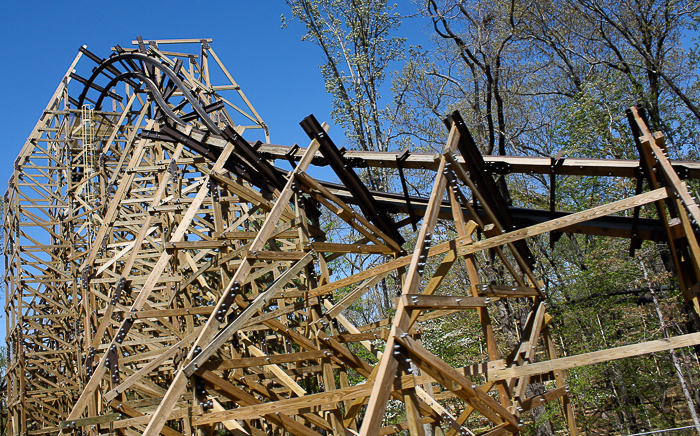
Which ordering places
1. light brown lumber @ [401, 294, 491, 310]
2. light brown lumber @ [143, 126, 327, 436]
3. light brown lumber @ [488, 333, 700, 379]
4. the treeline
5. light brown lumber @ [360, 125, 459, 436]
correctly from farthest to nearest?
the treeline, light brown lumber @ [143, 126, 327, 436], light brown lumber @ [488, 333, 700, 379], light brown lumber @ [401, 294, 491, 310], light brown lumber @ [360, 125, 459, 436]

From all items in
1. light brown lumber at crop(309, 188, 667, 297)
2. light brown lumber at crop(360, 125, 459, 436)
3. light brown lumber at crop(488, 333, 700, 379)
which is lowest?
light brown lumber at crop(488, 333, 700, 379)

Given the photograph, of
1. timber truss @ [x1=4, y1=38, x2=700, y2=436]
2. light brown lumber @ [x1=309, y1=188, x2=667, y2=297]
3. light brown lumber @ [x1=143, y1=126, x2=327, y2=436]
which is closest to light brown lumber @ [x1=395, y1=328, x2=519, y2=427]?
timber truss @ [x1=4, y1=38, x2=700, y2=436]

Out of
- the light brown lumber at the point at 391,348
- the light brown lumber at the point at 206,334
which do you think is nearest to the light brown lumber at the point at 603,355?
the light brown lumber at the point at 391,348

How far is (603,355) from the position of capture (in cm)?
467

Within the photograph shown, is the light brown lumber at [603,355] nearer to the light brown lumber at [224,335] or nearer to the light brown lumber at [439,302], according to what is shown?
the light brown lumber at [439,302]

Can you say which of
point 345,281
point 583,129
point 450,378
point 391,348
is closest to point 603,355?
point 450,378

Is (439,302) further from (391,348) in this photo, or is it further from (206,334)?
(206,334)

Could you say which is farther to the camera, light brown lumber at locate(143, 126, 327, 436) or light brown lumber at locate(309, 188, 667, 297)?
light brown lumber at locate(309, 188, 667, 297)

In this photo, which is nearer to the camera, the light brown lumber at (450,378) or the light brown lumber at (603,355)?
the light brown lumber at (450,378)

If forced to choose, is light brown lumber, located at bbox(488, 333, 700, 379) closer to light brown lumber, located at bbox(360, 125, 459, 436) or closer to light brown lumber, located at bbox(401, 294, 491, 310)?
light brown lumber, located at bbox(401, 294, 491, 310)

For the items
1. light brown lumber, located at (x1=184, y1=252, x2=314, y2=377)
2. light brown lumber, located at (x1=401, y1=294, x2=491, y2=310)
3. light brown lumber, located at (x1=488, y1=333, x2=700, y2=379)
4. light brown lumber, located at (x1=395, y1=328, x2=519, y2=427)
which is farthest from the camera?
light brown lumber, located at (x1=184, y1=252, x2=314, y2=377)

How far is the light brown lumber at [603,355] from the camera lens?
4.41m

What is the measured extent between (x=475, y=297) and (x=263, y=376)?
14.4 feet

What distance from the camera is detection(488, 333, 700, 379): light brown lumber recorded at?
14.5ft
